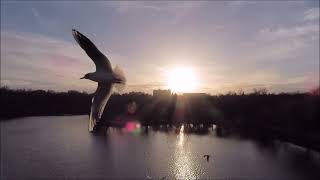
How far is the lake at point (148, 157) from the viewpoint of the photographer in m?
26.6

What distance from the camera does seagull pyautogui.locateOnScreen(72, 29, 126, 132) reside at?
5.77m

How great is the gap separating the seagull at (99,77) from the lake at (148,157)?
774 inches

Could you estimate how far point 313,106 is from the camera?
50000 millimetres

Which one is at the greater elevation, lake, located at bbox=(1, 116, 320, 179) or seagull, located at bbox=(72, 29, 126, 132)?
seagull, located at bbox=(72, 29, 126, 132)

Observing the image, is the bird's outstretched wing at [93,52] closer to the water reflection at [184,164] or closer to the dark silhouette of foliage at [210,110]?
the water reflection at [184,164]

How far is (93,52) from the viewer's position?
5.89 m

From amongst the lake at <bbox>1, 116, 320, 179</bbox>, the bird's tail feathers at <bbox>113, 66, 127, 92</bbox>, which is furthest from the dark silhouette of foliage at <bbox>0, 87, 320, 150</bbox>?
the bird's tail feathers at <bbox>113, 66, 127, 92</bbox>

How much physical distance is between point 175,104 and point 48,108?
74.5ft

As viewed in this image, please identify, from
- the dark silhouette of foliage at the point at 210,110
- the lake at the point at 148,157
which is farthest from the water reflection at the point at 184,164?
the dark silhouette of foliage at the point at 210,110

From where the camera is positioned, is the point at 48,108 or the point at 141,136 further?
the point at 48,108

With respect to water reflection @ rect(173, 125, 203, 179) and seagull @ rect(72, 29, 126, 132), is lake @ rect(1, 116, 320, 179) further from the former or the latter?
seagull @ rect(72, 29, 126, 132)

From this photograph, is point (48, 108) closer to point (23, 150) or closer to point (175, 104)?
point (175, 104)

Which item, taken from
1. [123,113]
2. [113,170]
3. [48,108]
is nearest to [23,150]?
[113,170]

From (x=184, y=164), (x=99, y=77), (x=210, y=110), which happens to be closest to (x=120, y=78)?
(x=99, y=77)
